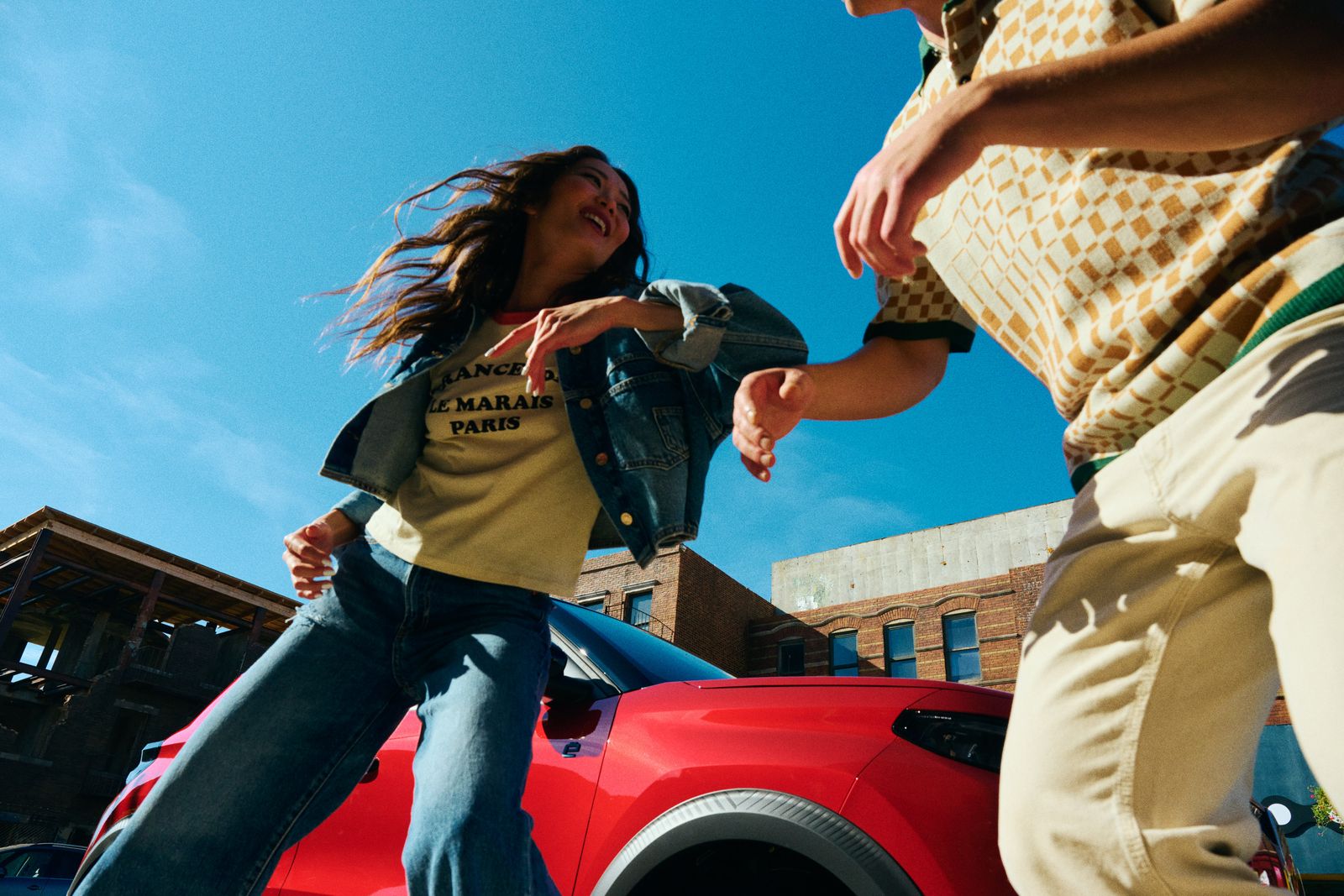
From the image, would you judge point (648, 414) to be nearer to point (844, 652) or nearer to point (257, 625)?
point (844, 652)

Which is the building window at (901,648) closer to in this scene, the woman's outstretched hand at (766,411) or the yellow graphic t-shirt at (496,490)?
the yellow graphic t-shirt at (496,490)

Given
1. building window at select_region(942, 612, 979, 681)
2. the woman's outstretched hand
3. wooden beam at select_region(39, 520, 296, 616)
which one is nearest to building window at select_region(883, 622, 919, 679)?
building window at select_region(942, 612, 979, 681)

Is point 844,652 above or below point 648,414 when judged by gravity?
above

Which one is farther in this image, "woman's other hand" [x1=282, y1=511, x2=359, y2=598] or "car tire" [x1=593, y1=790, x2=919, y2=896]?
"woman's other hand" [x1=282, y1=511, x2=359, y2=598]

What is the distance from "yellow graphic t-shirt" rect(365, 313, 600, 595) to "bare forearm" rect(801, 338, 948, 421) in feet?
2.45

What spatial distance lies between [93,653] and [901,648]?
2608cm

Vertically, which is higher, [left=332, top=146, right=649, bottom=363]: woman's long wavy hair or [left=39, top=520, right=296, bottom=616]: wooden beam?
[left=39, top=520, right=296, bottom=616]: wooden beam

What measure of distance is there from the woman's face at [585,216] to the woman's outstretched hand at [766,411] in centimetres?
113

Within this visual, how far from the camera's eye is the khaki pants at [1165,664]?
0.81 metres

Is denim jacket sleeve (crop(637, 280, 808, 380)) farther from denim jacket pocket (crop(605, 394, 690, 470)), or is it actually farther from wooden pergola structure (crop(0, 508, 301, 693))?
wooden pergola structure (crop(0, 508, 301, 693))

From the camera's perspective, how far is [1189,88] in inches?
31.4

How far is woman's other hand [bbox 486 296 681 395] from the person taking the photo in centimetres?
159

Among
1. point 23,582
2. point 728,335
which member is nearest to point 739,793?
point 728,335

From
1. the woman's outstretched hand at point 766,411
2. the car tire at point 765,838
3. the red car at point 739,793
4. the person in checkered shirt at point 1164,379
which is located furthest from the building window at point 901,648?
the person in checkered shirt at point 1164,379
